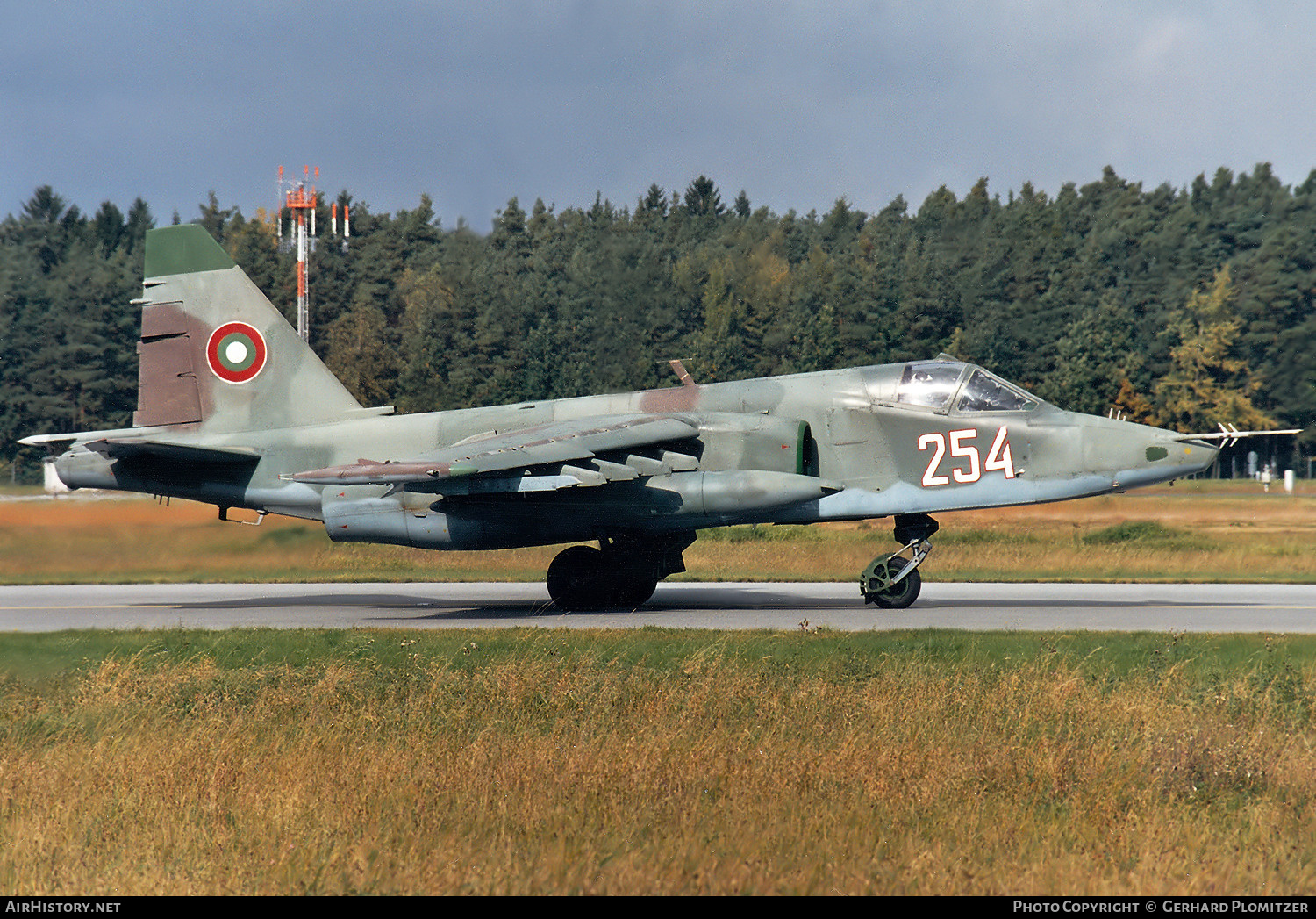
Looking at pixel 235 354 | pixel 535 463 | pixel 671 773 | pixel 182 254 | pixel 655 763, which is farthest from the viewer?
pixel 182 254

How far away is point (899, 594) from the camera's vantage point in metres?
16.3

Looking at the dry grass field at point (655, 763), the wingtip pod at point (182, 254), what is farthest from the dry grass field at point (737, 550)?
the dry grass field at point (655, 763)

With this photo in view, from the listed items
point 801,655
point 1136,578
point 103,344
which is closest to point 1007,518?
point 1136,578

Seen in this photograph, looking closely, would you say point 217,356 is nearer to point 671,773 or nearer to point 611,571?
point 611,571

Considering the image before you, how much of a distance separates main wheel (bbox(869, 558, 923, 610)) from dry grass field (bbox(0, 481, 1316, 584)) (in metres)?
5.22

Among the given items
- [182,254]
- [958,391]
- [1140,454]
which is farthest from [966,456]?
[182,254]

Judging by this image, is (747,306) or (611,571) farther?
(747,306)

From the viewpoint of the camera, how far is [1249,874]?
5.93 m

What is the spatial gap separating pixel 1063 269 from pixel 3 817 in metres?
73.2

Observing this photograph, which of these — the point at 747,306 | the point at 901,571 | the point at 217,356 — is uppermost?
the point at 747,306

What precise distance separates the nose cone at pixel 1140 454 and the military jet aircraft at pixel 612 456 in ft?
0.08

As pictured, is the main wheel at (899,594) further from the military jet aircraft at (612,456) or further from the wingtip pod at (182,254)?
the wingtip pod at (182,254)

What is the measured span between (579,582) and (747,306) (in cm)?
4633

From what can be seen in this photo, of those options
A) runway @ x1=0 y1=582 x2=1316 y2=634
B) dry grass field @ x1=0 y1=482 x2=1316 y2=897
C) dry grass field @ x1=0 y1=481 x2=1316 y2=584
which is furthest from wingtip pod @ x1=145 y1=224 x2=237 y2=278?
dry grass field @ x1=0 y1=482 x2=1316 y2=897
